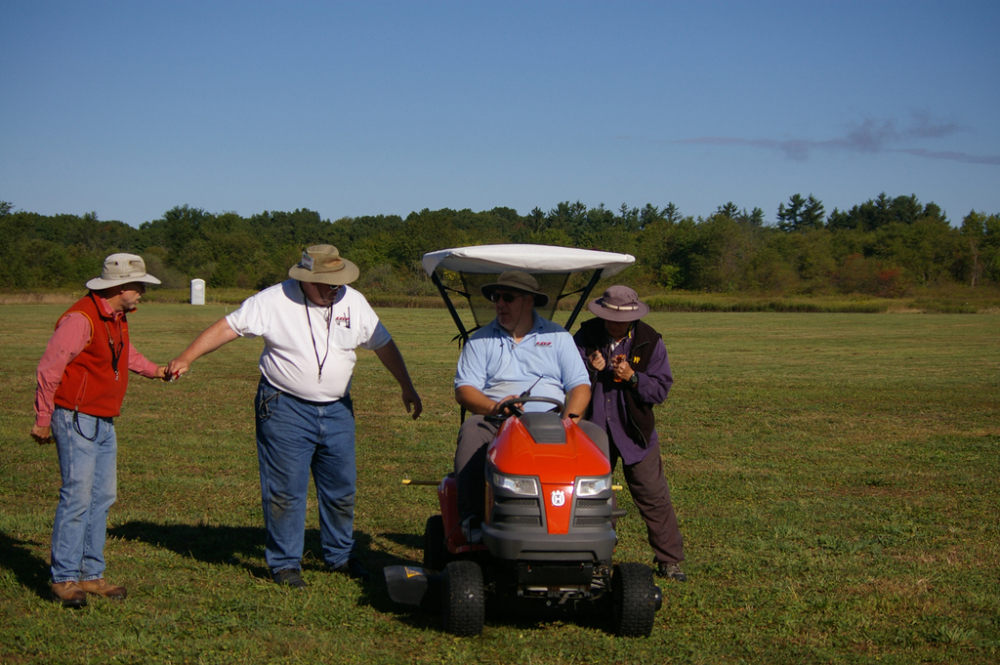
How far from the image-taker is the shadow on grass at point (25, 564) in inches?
220

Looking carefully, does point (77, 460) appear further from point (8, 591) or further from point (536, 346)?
point (536, 346)

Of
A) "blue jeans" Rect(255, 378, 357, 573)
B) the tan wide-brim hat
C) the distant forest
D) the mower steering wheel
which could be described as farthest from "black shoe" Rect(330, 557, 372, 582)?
the distant forest

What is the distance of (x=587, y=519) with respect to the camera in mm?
4559

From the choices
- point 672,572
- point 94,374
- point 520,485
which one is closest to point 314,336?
point 94,374

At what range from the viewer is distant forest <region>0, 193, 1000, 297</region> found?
3627 inches

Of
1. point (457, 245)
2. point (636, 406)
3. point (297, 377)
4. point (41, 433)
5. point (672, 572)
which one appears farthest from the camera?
point (457, 245)

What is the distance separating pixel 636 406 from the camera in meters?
6.11

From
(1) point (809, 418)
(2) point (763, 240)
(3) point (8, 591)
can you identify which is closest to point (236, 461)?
(3) point (8, 591)

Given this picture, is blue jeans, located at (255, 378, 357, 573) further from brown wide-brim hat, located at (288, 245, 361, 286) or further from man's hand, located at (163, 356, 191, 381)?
brown wide-brim hat, located at (288, 245, 361, 286)

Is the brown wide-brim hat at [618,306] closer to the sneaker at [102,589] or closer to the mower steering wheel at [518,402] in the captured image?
the mower steering wheel at [518,402]

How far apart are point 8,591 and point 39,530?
5.52 ft

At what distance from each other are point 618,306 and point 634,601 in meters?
2.08

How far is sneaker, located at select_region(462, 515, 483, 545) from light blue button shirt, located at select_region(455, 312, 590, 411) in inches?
31.3

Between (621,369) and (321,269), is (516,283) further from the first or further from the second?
(321,269)
